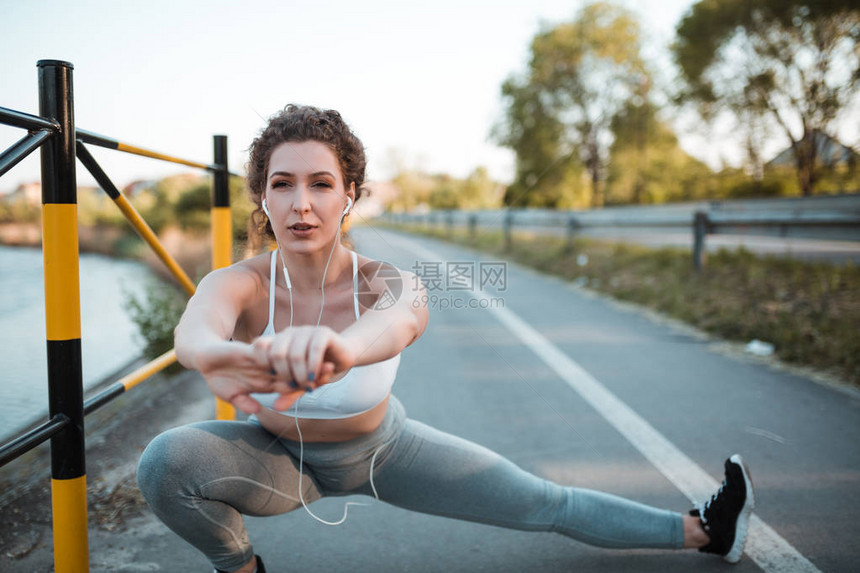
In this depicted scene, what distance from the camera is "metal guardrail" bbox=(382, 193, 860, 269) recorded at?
643 cm

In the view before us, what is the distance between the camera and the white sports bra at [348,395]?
177 centimetres

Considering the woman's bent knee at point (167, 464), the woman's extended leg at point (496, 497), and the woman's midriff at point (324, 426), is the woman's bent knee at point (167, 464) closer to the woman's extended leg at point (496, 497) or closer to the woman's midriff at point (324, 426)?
the woman's midriff at point (324, 426)

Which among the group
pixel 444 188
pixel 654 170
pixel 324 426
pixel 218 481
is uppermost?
pixel 654 170

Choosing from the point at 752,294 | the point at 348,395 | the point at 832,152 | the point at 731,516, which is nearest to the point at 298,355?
the point at 348,395

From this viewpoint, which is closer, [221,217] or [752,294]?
[221,217]

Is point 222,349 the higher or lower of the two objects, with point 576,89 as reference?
lower

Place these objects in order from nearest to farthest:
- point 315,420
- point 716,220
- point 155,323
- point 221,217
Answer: point 315,420 < point 221,217 < point 155,323 < point 716,220

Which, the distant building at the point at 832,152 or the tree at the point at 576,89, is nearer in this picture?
the tree at the point at 576,89

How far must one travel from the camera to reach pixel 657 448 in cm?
329

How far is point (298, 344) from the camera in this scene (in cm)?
102

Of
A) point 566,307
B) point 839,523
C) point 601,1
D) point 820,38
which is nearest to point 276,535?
point 839,523

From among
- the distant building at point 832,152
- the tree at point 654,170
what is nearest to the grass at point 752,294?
the tree at point 654,170

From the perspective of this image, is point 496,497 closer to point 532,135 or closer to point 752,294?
point 752,294

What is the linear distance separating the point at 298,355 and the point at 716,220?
8169mm
